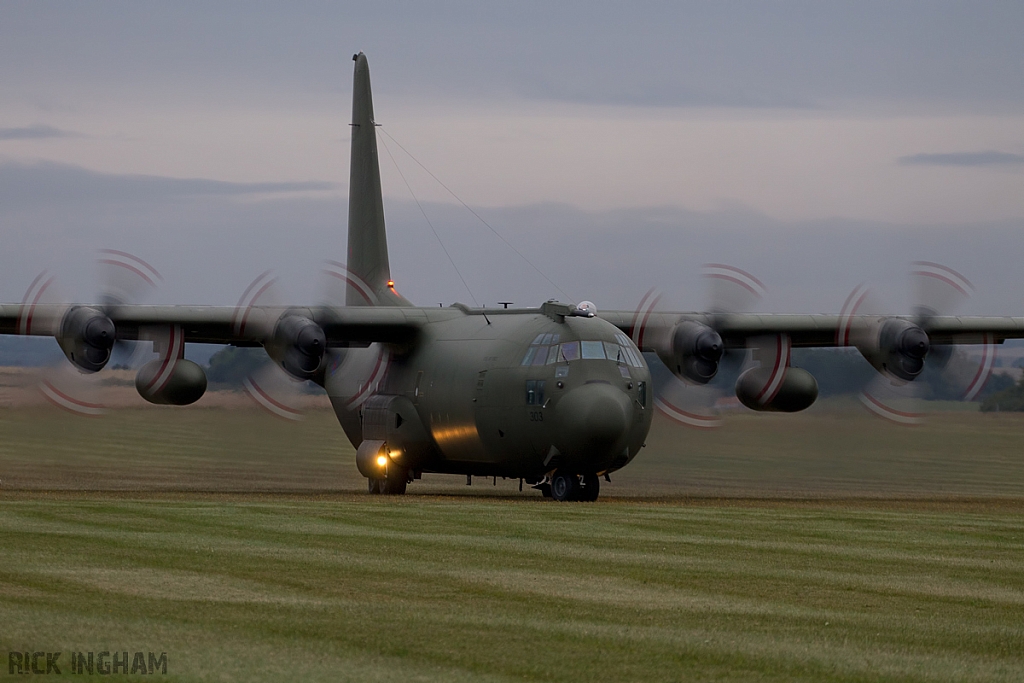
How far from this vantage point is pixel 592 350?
31.8m

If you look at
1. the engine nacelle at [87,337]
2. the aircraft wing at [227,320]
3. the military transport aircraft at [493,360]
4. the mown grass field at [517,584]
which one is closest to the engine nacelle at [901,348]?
the military transport aircraft at [493,360]

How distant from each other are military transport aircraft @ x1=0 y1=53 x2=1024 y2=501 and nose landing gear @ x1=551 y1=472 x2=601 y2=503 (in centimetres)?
2

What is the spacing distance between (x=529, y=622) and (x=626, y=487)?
28411 millimetres

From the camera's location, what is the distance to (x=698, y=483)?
44094 mm

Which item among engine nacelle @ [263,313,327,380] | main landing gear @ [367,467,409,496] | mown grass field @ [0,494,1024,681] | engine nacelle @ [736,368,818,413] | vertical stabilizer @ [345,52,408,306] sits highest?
vertical stabilizer @ [345,52,408,306]

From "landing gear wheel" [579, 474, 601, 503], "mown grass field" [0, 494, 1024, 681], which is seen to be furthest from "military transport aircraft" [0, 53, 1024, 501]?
"mown grass field" [0, 494, 1024, 681]

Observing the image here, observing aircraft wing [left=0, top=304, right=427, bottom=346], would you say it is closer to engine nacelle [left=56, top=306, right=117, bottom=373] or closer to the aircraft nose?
engine nacelle [left=56, top=306, right=117, bottom=373]

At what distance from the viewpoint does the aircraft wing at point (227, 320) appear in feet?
115

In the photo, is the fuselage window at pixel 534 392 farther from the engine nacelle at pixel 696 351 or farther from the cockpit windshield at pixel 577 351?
the engine nacelle at pixel 696 351

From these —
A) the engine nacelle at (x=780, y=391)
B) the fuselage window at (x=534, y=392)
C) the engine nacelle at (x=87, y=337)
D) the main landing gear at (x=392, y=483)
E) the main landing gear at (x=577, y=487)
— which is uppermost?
the engine nacelle at (x=780, y=391)

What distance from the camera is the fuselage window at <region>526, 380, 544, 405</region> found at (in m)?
32.2

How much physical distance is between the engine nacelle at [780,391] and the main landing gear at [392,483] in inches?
359

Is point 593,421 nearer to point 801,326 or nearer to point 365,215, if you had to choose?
point 801,326

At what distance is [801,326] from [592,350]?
10.1 m
